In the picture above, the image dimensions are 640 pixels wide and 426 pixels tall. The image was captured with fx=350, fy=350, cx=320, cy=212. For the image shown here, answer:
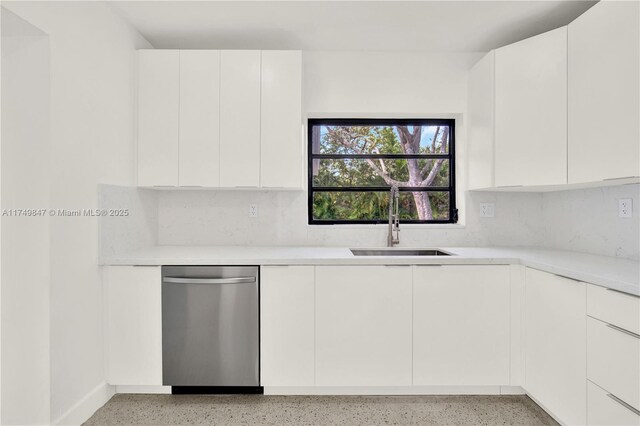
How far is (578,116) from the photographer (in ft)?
6.53

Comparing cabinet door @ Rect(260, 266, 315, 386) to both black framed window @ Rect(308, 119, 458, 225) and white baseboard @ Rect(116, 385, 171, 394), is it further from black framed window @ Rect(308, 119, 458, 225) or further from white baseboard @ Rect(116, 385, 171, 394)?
black framed window @ Rect(308, 119, 458, 225)

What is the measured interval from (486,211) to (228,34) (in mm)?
2382

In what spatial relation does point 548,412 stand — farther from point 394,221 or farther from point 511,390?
point 394,221

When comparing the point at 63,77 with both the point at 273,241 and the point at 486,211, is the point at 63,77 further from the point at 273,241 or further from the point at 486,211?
the point at 486,211

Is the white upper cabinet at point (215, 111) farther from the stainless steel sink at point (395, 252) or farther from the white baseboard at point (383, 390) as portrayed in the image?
the white baseboard at point (383, 390)

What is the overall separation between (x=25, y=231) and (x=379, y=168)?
2.36 metres

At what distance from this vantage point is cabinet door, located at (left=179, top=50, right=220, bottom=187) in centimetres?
243


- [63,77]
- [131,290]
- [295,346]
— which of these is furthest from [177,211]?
[295,346]

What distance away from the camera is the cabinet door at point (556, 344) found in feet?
5.58

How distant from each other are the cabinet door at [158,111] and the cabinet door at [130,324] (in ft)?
2.27

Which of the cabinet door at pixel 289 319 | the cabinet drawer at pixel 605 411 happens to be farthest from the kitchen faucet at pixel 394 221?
the cabinet drawer at pixel 605 411

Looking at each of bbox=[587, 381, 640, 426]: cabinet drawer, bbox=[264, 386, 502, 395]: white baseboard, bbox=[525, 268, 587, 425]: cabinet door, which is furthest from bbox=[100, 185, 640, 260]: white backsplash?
bbox=[587, 381, 640, 426]: cabinet drawer

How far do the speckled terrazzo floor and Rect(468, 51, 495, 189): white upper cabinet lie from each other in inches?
56.4

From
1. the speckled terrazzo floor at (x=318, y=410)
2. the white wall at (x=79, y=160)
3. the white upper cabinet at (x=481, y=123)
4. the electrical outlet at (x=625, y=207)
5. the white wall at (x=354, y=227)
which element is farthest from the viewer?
the white wall at (x=354, y=227)
